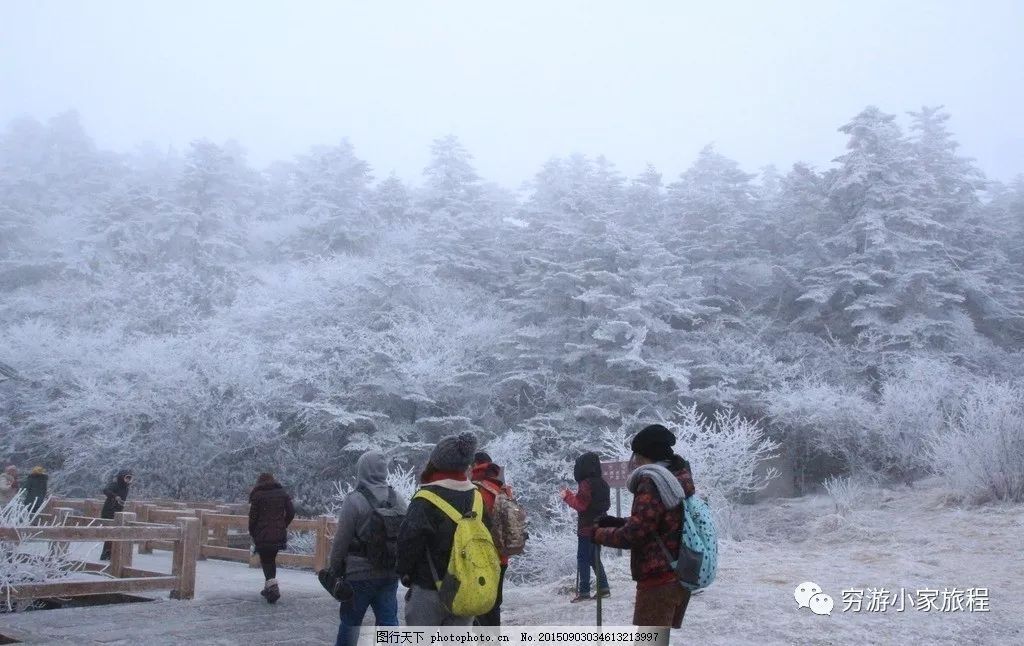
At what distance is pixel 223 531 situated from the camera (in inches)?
527

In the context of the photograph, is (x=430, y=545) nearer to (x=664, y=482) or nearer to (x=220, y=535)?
(x=664, y=482)

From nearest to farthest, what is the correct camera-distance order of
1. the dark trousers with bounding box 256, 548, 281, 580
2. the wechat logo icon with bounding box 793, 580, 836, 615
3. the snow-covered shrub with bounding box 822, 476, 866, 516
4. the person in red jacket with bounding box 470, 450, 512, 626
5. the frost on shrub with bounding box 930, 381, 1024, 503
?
the person in red jacket with bounding box 470, 450, 512, 626, the wechat logo icon with bounding box 793, 580, 836, 615, the dark trousers with bounding box 256, 548, 281, 580, the frost on shrub with bounding box 930, 381, 1024, 503, the snow-covered shrub with bounding box 822, 476, 866, 516

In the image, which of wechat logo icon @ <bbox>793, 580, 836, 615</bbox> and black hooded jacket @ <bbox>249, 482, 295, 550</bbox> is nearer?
wechat logo icon @ <bbox>793, 580, 836, 615</bbox>

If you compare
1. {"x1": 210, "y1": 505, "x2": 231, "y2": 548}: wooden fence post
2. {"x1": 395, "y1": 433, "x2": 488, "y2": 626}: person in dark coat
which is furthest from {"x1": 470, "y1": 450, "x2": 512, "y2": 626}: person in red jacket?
{"x1": 210, "y1": 505, "x2": 231, "y2": 548}: wooden fence post

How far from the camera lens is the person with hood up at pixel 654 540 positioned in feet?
12.3

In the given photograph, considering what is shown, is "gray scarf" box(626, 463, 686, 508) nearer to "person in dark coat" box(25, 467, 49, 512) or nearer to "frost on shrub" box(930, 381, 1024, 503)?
"frost on shrub" box(930, 381, 1024, 503)

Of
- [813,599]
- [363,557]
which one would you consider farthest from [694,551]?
[813,599]

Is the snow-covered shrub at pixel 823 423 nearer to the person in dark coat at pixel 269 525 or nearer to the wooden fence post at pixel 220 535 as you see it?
the wooden fence post at pixel 220 535

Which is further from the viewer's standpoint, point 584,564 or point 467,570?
point 584,564

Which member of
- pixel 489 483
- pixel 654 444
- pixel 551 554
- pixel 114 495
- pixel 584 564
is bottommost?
pixel 551 554

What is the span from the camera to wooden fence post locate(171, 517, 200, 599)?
8.27m

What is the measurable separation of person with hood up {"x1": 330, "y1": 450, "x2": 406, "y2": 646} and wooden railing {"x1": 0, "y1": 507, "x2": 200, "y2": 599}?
3861 millimetres

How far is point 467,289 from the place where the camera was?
2983 cm

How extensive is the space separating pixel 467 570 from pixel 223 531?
10.9 metres
